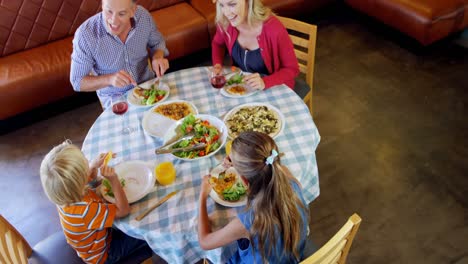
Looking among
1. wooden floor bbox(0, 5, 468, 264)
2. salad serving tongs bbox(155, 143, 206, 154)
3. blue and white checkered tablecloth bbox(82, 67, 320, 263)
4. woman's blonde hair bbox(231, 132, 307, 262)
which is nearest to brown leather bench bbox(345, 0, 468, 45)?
wooden floor bbox(0, 5, 468, 264)

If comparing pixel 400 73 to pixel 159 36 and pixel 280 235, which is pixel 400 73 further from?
pixel 280 235

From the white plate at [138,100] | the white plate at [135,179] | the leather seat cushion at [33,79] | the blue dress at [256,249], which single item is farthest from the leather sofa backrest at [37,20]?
the blue dress at [256,249]

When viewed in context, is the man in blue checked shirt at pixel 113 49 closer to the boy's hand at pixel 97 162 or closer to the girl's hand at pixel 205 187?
the boy's hand at pixel 97 162

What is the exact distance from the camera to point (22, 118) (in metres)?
3.29

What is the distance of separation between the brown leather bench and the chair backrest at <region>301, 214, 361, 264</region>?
2.83 meters

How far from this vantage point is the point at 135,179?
5.37 feet

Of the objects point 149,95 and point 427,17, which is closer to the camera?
point 149,95

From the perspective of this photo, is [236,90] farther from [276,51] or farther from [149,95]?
[149,95]

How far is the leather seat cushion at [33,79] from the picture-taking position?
2965mm

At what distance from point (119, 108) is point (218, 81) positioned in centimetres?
58

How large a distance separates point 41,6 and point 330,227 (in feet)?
10.3

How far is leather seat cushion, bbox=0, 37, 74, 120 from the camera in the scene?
2965 millimetres

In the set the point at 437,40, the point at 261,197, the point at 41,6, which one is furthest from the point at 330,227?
the point at 41,6

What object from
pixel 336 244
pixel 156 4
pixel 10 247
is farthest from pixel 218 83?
pixel 156 4
